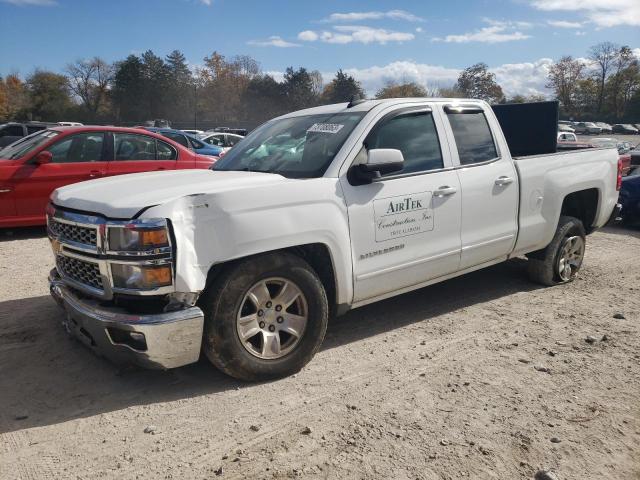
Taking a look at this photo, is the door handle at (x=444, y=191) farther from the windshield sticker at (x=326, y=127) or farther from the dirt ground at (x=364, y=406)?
the dirt ground at (x=364, y=406)

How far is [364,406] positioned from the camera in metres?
3.25

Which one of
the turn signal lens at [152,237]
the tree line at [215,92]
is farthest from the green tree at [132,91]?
the turn signal lens at [152,237]

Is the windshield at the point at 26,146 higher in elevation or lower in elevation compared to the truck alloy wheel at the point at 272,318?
higher

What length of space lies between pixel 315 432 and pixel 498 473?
98 centimetres

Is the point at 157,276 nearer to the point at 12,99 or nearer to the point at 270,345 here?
the point at 270,345

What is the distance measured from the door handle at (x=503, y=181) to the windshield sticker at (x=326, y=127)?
1607 millimetres

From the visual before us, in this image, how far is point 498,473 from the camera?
2631mm

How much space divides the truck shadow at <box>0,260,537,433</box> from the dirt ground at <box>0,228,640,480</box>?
1cm

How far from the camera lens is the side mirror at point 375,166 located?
370 cm

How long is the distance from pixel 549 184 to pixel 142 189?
3897mm

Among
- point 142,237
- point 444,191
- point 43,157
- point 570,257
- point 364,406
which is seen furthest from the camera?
point 43,157

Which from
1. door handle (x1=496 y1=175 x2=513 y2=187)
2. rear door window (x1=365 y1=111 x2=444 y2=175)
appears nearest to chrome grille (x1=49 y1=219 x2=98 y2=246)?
rear door window (x1=365 y1=111 x2=444 y2=175)

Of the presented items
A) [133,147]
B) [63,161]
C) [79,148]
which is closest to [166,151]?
[133,147]

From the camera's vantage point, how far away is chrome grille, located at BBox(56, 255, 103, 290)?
324 centimetres
